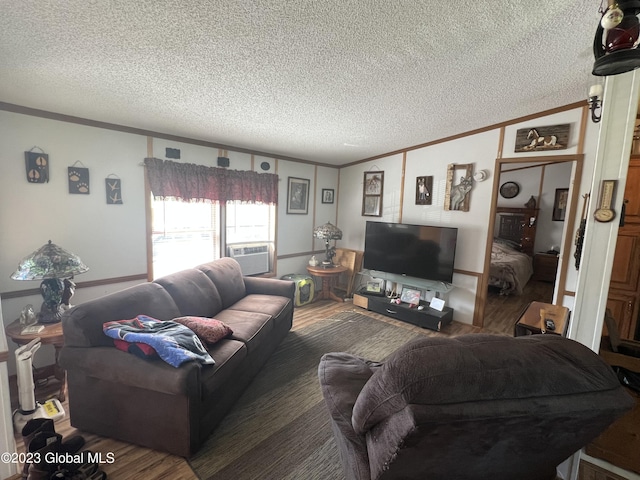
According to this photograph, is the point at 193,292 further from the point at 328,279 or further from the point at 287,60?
the point at 328,279

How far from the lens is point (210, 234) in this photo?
146 inches

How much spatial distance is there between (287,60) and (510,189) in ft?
22.8

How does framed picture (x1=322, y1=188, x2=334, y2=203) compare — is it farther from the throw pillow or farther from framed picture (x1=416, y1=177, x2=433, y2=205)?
the throw pillow

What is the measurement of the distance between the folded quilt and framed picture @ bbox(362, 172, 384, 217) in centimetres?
346

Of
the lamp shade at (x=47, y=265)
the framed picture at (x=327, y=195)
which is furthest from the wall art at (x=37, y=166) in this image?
the framed picture at (x=327, y=195)

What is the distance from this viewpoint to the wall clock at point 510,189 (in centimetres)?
685

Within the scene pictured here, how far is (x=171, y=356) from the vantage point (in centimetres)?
163

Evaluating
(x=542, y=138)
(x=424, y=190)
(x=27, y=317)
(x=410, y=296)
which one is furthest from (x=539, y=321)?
(x=27, y=317)

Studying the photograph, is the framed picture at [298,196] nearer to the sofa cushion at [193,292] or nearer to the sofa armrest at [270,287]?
the sofa armrest at [270,287]

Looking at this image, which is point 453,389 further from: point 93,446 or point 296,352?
point 296,352

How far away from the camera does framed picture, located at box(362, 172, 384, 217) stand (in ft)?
15.2

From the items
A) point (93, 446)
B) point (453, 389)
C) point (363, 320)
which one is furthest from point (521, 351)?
point (363, 320)

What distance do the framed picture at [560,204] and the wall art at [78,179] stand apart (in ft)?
26.7

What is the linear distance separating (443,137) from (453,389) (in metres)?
3.81
